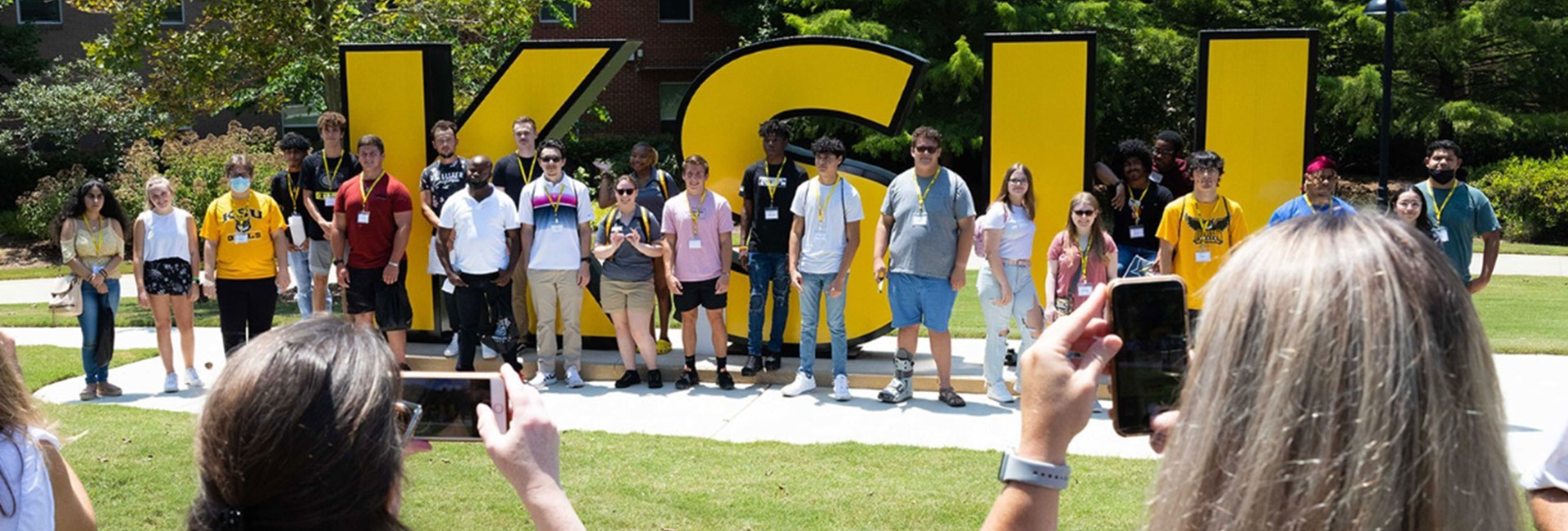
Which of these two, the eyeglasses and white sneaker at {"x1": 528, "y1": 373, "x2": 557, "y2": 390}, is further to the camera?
white sneaker at {"x1": 528, "y1": 373, "x2": 557, "y2": 390}

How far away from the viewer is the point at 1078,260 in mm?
8375

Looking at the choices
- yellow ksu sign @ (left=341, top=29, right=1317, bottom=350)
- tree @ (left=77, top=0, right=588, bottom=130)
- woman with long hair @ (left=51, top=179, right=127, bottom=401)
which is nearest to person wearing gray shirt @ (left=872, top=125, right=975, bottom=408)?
yellow ksu sign @ (left=341, top=29, right=1317, bottom=350)

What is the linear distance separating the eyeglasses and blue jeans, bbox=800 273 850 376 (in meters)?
7.15

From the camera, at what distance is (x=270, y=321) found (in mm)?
9633

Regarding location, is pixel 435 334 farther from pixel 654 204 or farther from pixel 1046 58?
pixel 1046 58

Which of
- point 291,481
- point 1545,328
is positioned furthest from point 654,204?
point 1545,328

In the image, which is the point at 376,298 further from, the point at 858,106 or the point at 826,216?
the point at 858,106

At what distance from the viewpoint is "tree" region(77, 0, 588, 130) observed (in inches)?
A: 572

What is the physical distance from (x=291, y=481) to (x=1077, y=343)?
1.16 meters

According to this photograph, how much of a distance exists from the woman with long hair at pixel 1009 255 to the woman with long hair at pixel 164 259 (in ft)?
18.6

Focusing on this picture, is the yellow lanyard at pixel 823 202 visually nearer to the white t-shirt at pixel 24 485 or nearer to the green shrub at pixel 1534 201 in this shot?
the white t-shirt at pixel 24 485

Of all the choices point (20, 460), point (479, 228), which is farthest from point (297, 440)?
point (479, 228)

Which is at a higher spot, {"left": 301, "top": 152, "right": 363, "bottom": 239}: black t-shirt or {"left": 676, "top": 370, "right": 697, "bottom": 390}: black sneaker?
{"left": 301, "top": 152, "right": 363, "bottom": 239}: black t-shirt

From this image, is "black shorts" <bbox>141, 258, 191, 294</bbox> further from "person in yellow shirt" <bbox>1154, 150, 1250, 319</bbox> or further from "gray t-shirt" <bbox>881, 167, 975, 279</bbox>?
"person in yellow shirt" <bbox>1154, 150, 1250, 319</bbox>
